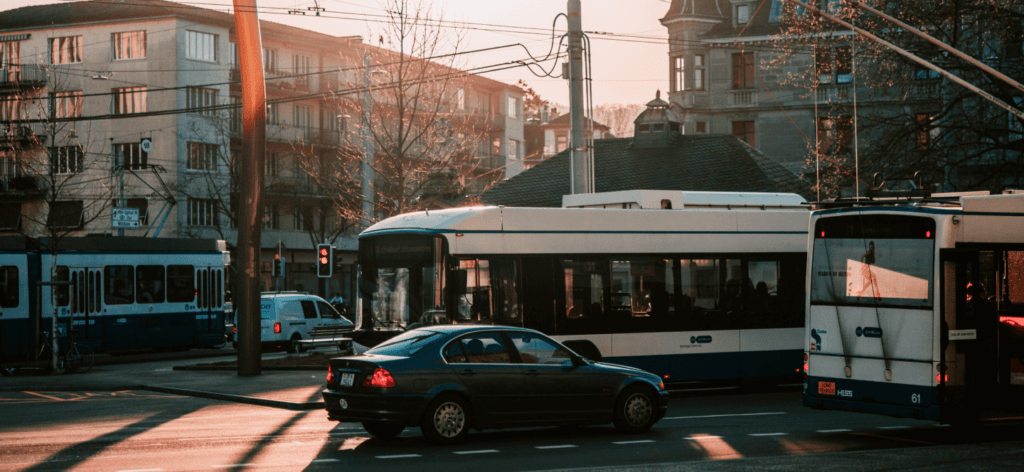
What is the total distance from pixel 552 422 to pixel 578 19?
1120 cm

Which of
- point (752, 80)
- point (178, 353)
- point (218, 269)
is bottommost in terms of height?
point (178, 353)

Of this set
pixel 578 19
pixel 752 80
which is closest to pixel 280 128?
pixel 752 80

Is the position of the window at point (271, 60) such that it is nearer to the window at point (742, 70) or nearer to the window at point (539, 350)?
the window at point (742, 70)

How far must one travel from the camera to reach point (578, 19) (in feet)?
72.0

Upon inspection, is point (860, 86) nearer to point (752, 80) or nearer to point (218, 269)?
point (752, 80)

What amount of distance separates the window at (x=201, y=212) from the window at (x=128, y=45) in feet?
28.1

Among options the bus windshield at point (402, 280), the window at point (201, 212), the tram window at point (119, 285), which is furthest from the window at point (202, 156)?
the bus windshield at point (402, 280)

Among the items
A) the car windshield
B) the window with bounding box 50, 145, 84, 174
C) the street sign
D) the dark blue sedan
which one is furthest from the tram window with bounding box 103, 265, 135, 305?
the car windshield

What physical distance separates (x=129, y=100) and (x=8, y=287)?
34810 mm

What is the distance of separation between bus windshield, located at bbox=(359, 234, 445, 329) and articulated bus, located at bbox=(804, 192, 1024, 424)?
5618 millimetres

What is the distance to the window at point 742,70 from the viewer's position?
5428 centimetres

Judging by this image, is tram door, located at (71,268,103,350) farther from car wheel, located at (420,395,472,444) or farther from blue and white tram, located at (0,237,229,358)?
car wheel, located at (420,395,472,444)

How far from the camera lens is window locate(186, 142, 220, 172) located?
58875mm

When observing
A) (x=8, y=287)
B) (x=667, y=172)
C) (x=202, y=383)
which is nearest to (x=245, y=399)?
(x=202, y=383)
